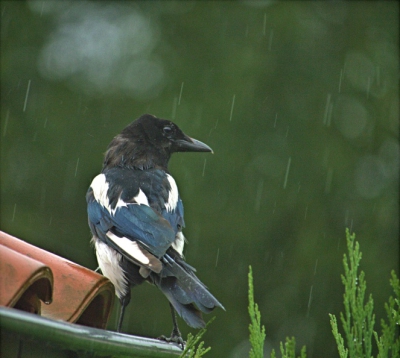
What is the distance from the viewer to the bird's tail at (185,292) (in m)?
2.39

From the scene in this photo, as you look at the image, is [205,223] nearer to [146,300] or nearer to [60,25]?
[146,300]

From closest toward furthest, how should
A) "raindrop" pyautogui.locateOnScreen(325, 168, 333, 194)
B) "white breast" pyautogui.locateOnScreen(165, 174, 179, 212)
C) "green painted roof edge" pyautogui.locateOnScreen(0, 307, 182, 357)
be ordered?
"green painted roof edge" pyautogui.locateOnScreen(0, 307, 182, 357) → "white breast" pyautogui.locateOnScreen(165, 174, 179, 212) → "raindrop" pyautogui.locateOnScreen(325, 168, 333, 194)

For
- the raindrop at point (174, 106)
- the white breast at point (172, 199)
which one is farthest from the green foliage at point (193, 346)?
the raindrop at point (174, 106)

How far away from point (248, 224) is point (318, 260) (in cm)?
84

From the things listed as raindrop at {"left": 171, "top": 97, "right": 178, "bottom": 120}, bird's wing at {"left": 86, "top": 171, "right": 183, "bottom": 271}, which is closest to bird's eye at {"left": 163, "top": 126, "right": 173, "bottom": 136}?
bird's wing at {"left": 86, "top": 171, "right": 183, "bottom": 271}

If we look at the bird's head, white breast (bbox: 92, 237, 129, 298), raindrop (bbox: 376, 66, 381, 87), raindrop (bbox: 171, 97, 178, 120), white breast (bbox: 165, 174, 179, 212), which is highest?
raindrop (bbox: 376, 66, 381, 87)

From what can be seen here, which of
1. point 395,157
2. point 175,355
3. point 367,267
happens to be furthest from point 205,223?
point 175,355

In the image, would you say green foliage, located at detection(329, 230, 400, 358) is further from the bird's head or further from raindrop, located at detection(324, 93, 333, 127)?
raindrop, located at detection(324, 93, 333, 127)

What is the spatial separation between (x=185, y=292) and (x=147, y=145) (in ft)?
5.29

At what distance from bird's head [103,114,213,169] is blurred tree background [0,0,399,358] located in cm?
331

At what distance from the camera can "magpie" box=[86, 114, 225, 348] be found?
8.77 ft

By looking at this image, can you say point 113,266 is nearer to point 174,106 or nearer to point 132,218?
point 132,218

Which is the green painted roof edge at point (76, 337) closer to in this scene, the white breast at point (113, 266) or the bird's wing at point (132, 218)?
the bird's wing at point (132, 218)

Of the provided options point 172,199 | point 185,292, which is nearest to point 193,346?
point 185,292
